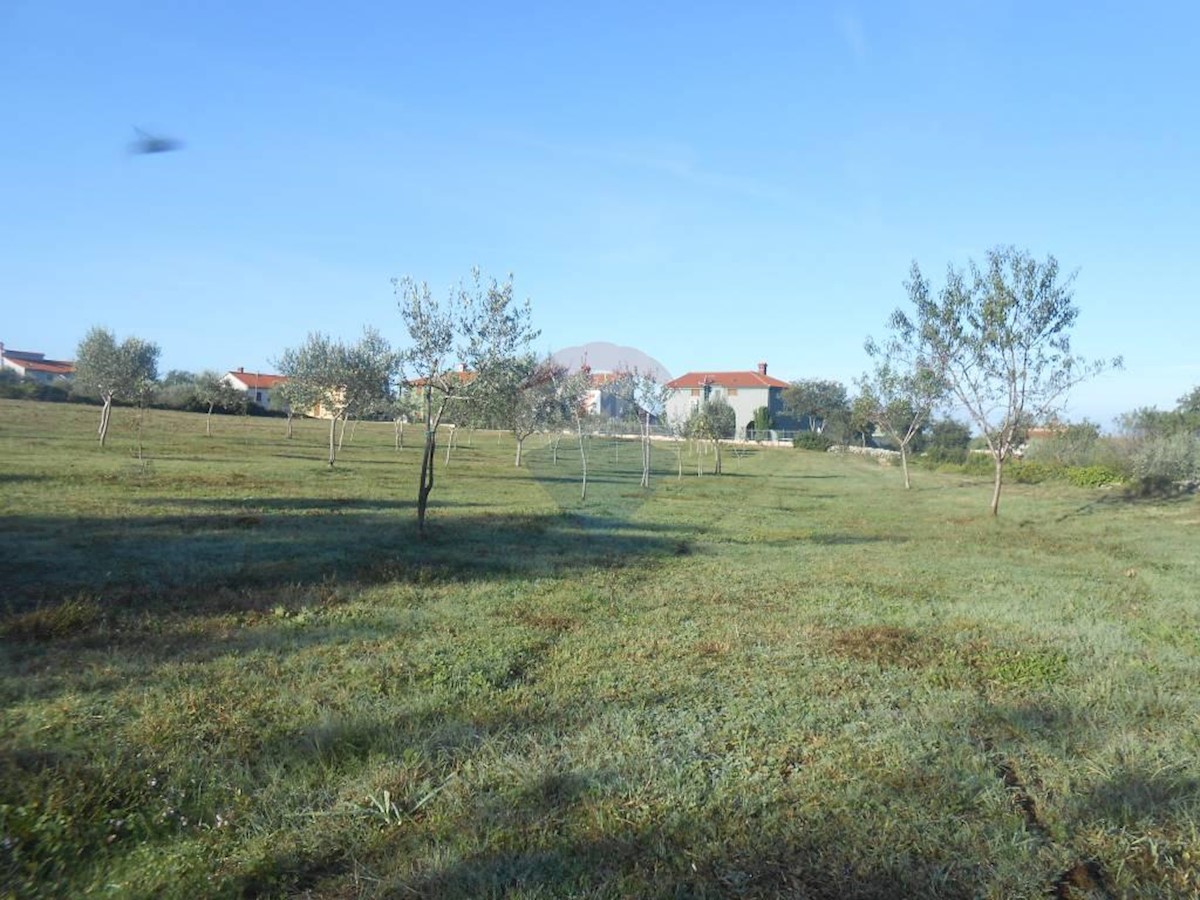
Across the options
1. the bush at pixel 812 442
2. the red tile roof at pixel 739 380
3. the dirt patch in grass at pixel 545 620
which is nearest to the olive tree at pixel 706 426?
the bush at pixel 812 442

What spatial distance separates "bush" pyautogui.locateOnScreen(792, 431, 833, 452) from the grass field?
6265 cm

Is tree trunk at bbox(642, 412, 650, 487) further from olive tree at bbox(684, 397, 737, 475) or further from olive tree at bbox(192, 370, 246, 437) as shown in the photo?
olive tree at bbox(192, 370, 246, 437)

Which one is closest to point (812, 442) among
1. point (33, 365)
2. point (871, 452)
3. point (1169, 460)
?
point (871, 452)

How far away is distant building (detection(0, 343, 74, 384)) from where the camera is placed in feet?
287

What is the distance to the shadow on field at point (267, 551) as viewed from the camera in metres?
10.0

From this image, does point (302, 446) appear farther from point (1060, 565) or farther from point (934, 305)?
point (1060, 565)

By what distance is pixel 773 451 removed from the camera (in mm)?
71250

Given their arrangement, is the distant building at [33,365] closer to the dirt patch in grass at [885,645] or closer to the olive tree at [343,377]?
the olive tree at [343,377]

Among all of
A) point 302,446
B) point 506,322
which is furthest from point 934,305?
point 302,446

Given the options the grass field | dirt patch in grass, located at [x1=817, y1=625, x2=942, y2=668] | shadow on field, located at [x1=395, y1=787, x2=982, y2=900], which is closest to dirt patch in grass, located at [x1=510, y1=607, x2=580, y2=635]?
the grass field

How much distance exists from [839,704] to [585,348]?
118ft

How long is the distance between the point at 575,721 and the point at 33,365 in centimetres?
11383

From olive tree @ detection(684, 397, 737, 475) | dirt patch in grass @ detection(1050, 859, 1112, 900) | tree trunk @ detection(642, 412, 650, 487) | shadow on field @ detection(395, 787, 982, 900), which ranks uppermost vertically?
olive tree @ detection(684, 397, 737, 475)

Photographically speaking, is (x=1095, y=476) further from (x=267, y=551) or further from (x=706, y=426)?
(x=267, y=551)
